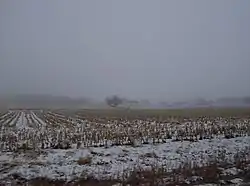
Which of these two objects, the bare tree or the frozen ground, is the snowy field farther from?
the bare tree

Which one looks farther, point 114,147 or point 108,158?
point 114,147

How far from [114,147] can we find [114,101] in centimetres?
99

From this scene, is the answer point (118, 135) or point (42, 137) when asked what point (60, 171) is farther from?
point (118, 135)

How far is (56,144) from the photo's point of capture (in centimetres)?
597

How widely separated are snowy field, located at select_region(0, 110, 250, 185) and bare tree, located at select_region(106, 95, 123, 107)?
298 millimetres

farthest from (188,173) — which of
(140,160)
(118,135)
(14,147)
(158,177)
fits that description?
(14,147)

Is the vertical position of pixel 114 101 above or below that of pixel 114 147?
above

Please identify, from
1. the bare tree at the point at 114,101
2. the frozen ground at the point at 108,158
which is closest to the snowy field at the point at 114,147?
the frozen ground at the point at 108,158

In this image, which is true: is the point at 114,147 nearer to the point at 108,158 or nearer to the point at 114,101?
the point at 108,158

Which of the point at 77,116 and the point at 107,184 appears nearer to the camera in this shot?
the point at 107,184

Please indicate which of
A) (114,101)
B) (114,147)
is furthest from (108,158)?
(114,101)

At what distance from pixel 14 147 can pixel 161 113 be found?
252cm

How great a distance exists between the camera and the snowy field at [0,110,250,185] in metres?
5.11

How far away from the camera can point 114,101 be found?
19.2 feet
